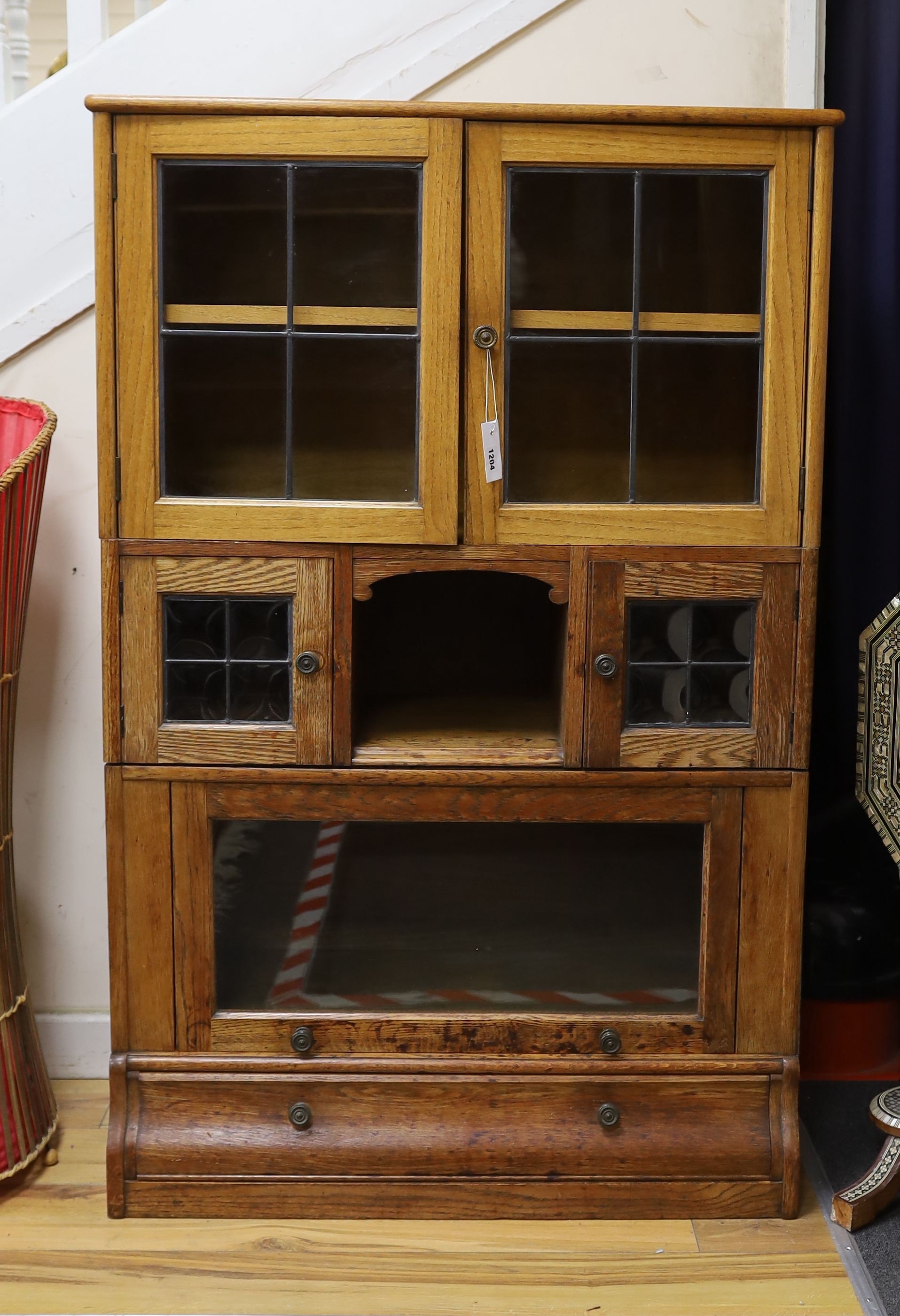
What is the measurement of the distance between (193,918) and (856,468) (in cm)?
142

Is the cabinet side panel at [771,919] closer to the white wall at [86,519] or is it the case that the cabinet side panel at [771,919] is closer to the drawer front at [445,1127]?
the drawer front at [445,1127]

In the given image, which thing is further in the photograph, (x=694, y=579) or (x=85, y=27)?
(x=85, y=27)

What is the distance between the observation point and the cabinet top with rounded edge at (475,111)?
1491 mm

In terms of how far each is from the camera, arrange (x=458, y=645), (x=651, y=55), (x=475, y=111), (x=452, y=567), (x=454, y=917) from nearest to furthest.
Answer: (x=475, y=111) → (x=452, y=567) → (x=454, y=917) → (x=651, y=55) → (x=458, y=645)

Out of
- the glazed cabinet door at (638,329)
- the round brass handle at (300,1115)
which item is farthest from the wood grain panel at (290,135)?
the round brass handle at (300,1115)

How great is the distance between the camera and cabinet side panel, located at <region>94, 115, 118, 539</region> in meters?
1.51

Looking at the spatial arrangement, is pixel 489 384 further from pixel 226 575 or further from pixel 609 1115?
pixel 609 1115

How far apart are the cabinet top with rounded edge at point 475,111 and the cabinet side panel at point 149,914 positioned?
94 centimetres

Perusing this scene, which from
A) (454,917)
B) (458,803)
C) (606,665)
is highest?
(606,665)

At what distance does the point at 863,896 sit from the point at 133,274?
1.61 meters

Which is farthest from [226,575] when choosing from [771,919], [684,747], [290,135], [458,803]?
[771,919]

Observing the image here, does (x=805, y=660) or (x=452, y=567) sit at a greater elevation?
(x=452, y=567)

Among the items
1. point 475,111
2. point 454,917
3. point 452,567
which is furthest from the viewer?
point 454,917

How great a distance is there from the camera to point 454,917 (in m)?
1.74
